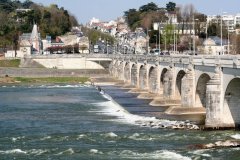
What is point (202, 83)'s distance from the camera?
63281mm

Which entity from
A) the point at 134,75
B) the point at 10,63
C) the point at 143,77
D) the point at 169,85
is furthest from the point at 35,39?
the point at 169,85

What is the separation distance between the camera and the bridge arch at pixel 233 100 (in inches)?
1988

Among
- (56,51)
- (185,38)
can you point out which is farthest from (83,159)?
(56,51)

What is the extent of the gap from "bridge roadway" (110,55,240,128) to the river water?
252 cm

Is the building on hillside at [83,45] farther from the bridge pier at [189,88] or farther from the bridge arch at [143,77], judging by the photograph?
the bridge pier at [189,88]

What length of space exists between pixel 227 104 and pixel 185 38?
109 meters

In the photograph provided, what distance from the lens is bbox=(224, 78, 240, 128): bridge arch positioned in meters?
50.5

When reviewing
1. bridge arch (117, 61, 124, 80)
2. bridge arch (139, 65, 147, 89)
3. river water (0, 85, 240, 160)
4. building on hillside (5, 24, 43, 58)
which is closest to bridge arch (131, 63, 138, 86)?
bridge arch (139, 65, 147, 89)

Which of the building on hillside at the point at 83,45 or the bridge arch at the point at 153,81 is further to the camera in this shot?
the building on hillside at the point at 83,45

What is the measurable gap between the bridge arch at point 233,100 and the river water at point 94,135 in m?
2.65

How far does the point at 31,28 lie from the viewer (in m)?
196

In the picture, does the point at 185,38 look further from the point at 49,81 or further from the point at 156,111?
the point at 156,111

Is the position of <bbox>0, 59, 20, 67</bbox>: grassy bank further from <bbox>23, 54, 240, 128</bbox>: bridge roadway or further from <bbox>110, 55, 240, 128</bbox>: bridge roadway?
<bbox>110, 55, 240, 128</bbox>: bridge roadway

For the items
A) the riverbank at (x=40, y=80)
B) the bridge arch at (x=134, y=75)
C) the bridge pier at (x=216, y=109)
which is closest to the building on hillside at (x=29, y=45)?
the riverbank at (x=40, y=80)
